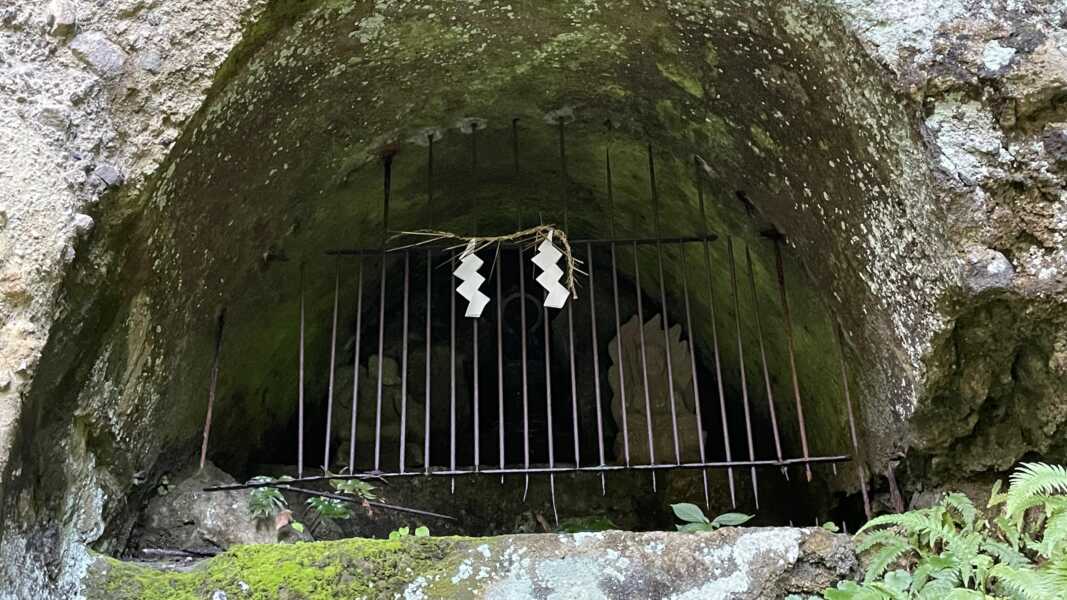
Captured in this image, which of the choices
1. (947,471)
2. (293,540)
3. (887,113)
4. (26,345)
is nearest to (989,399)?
(947,471)

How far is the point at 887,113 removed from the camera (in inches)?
77.5

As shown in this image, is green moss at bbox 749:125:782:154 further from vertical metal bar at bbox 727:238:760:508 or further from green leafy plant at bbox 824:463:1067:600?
green leafy plant at bbox 824:463:1067:600

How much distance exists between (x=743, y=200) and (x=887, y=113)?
33.2 inches

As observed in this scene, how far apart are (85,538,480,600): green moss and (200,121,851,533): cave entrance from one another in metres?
1.11

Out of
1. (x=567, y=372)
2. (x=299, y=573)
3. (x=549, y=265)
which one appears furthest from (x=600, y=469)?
(x=567, y=372)

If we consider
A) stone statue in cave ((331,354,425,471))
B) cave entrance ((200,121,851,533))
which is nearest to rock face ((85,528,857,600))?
cave entrance ((200,121,851,533))

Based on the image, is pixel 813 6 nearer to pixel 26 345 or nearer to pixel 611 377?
pixel 26 345

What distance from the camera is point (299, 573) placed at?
2.01m

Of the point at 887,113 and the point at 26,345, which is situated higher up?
the point at 887,113

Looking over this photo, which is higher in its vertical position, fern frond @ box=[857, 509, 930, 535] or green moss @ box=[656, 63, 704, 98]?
green moss @ box=[656, 63, 704, 98]

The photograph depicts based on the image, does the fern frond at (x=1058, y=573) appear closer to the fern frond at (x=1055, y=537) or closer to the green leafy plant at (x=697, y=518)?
the fern frond at (x=1055, y=537)

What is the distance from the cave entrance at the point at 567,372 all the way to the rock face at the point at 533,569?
3.59 feet

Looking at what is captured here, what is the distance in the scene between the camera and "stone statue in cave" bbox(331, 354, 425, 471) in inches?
150

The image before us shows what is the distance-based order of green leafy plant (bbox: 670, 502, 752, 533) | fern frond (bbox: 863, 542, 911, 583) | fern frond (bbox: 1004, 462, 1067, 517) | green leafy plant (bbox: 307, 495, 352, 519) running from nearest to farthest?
fern frond (bbox: 1004, 462, 1067, 517), fern frond (bbox: 863, 542, 911, 583), green leafy plant (bbox: 670, 502, 752, 533), green leafy plant (bbox: 307, 495, 352, 519)
